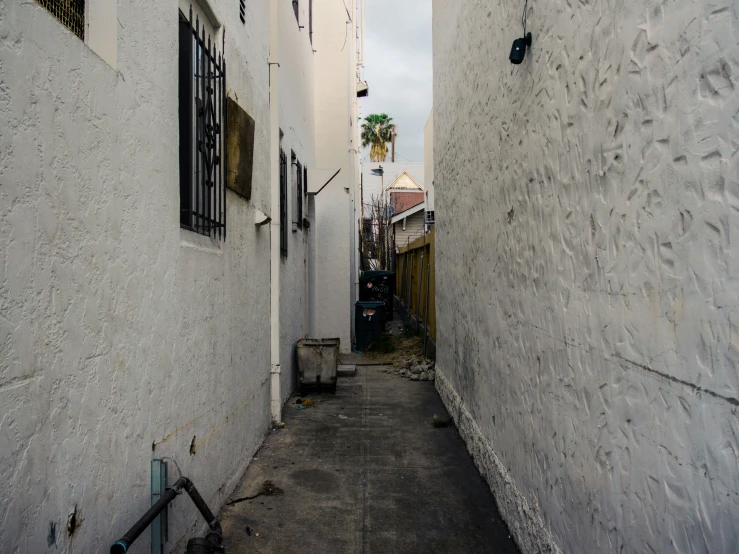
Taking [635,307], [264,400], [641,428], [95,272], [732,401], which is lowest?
[264,400]

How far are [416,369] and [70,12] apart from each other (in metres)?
8.75

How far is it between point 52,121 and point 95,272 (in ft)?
1.98

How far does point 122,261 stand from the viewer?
2.55 m

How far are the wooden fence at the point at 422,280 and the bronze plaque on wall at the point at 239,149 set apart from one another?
6.24 meters

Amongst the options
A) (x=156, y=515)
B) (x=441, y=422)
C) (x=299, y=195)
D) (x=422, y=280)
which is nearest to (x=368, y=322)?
(x=422, y=280)

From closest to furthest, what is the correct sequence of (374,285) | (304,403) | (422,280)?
(304,403), (422,280), (374,285)

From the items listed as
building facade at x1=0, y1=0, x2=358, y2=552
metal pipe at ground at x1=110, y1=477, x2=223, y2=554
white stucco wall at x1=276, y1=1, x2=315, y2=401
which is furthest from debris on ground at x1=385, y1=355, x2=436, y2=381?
metal pipe at ground at x1=110, y1=477, x2=223, y2=554

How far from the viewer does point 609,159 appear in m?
2.40

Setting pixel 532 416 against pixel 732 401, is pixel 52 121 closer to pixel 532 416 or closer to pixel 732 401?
pixel 732 401

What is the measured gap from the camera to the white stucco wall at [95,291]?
5.79 ft

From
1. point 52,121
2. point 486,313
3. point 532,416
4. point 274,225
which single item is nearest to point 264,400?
point 274,225

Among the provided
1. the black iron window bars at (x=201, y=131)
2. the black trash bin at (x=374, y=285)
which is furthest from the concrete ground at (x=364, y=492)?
the black trash bin at (x=374, y=285)

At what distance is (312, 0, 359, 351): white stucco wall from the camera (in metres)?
12.1

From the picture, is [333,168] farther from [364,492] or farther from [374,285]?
[364,492]
